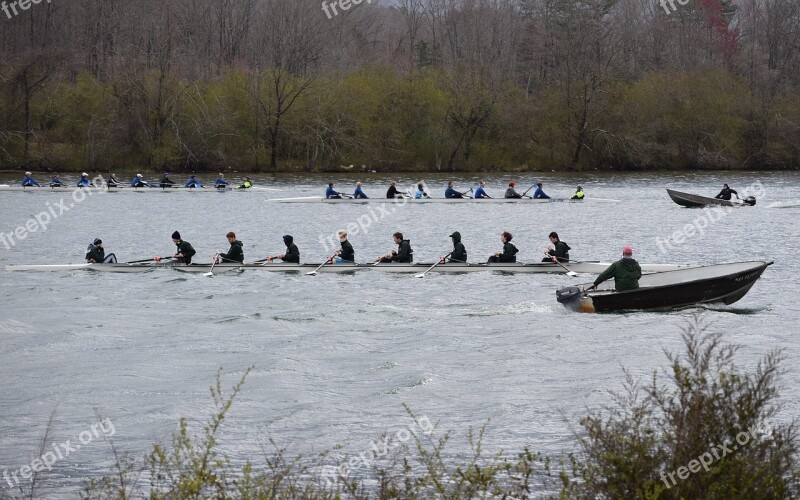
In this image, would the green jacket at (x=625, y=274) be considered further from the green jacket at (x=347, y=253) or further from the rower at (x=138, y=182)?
the rower at (x=138, y=182)

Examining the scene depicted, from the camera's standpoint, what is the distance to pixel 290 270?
27.7 metres

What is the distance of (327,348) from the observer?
19812 millimetres

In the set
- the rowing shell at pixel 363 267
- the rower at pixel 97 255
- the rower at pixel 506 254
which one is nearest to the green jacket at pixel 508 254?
the rower at pixel 506 254


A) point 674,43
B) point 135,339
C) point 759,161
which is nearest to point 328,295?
point 135,339

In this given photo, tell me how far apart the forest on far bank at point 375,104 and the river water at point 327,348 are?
40187mm

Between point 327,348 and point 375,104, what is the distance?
6176cm

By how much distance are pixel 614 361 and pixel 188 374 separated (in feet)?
26.2

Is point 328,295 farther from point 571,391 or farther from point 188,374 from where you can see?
point 571,391

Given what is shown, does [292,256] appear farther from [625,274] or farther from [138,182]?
[138,182]

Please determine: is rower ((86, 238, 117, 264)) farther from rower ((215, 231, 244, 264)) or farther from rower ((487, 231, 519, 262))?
rower ((487, 231, 519, 262))

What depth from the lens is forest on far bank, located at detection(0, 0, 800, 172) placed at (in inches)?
2970

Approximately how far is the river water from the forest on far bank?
132ft

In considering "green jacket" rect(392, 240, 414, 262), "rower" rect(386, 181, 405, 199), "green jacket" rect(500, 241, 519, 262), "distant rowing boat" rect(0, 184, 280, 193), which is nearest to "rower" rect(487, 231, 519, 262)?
"green jacket" rect(500, 241, 519, 262)

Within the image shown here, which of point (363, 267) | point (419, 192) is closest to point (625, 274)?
point (363, 267)
